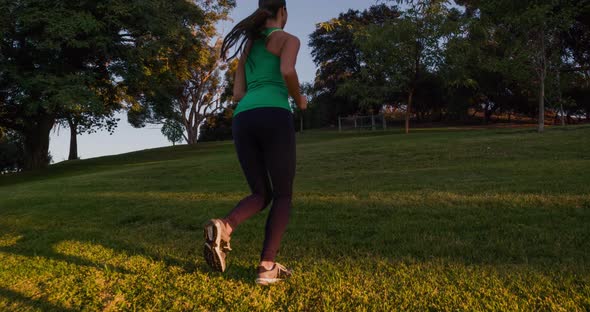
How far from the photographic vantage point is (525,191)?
6.29 metres

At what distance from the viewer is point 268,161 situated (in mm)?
2994

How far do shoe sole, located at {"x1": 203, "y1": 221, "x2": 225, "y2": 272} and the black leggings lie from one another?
14 centimetres

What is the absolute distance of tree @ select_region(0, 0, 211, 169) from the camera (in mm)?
18391

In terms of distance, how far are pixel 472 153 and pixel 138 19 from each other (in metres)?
17.9

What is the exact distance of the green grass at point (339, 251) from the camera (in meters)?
2.71

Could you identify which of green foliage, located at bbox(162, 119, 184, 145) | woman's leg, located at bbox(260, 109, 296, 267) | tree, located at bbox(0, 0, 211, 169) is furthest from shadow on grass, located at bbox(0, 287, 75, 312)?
green foliage, located at bbox(162, 119, 184, 145)

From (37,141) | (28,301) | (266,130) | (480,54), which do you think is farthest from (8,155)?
(266,130)

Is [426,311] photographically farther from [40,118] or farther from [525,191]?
[40,118]

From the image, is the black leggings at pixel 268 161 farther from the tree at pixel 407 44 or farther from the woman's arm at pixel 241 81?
the tree at pixel 407 44

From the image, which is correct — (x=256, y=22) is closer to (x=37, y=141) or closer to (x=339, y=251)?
(x=339, y=251)

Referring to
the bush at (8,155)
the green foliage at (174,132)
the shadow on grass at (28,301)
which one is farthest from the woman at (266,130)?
the bush at (8,155)

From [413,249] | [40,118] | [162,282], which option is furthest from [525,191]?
[40,118]

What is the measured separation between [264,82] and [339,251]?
5.62 ft

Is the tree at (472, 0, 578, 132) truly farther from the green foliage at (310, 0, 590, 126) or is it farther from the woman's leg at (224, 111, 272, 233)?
the woman's leg at (224, 111, 272, 233)
